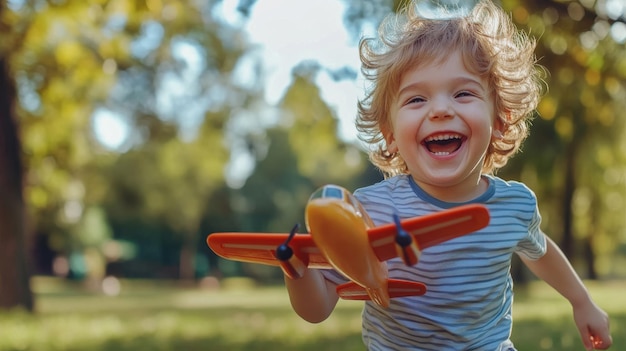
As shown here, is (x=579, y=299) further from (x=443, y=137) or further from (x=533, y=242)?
(x=443, y=137)

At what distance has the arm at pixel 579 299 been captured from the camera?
9.18ft

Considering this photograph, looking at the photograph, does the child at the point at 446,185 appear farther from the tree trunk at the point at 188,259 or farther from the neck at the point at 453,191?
the tree trunk at the point at 188,259

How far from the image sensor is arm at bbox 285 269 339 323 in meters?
2.28

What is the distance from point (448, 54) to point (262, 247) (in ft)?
2.95

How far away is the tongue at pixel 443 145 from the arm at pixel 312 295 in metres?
0.50

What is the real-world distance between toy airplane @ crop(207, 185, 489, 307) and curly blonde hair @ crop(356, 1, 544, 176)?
0.74 metres

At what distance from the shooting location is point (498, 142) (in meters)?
2.77

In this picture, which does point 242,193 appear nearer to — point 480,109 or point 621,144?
point 621,144

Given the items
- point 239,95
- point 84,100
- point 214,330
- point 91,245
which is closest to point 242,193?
point 91,245

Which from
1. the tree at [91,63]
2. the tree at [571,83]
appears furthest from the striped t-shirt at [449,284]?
the tree at [91,63]

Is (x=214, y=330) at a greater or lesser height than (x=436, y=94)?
lesser

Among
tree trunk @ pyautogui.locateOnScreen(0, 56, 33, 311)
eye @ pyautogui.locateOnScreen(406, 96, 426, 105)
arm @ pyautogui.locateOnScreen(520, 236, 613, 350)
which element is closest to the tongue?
eye @ pyautogui.locateOnScreen(406, 96, 426, 105)

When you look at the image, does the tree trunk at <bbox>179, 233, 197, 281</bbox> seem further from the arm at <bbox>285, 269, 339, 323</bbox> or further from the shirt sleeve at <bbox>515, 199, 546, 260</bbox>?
the arm at <bbox>285, 269, 339, 323</bbox>

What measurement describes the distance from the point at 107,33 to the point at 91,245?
25693mm
